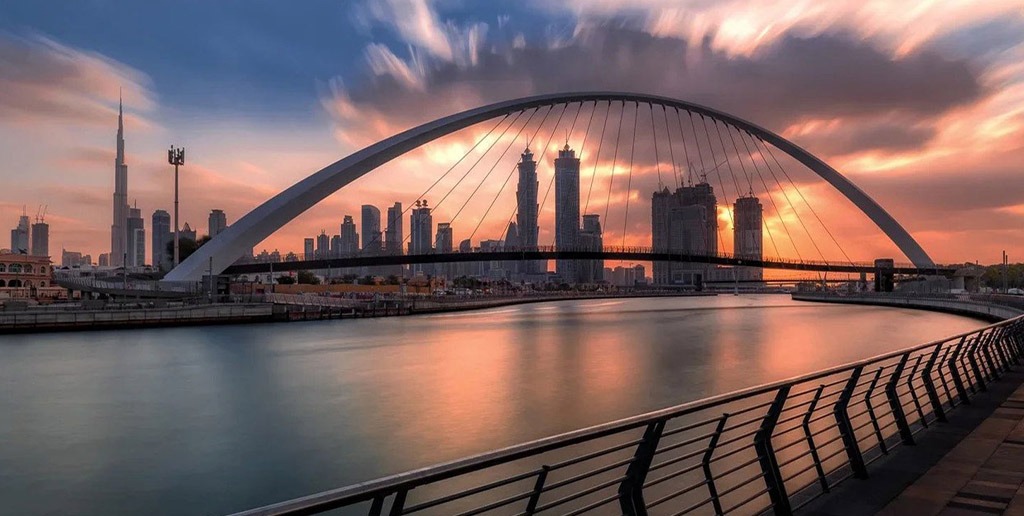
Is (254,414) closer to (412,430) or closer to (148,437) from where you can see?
(148,437)

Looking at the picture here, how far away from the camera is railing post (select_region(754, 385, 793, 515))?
4.43 meters

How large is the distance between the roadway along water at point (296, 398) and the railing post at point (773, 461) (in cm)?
844

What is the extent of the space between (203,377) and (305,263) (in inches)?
1794

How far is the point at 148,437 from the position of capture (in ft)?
50.7

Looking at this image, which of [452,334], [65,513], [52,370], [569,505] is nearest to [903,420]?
[569,505]

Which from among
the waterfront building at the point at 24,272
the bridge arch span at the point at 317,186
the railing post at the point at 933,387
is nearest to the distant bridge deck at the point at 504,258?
the bridge arch span at the point at 317,186

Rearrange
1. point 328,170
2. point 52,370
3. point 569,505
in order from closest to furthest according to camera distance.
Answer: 1. point 569,505
2. point 52,370
3. point 328,170

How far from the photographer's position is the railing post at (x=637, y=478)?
355cm

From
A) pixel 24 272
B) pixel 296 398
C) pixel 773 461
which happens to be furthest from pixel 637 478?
pixel 24 272

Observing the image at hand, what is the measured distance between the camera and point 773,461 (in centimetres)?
460

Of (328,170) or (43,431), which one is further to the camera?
(328,170)

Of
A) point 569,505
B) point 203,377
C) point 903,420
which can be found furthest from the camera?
point 203,377

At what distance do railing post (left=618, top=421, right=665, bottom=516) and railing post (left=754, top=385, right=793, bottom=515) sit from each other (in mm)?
1235

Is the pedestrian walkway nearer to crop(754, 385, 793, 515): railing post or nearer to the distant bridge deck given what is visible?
crop(754, 385, 793, 515): railing post
